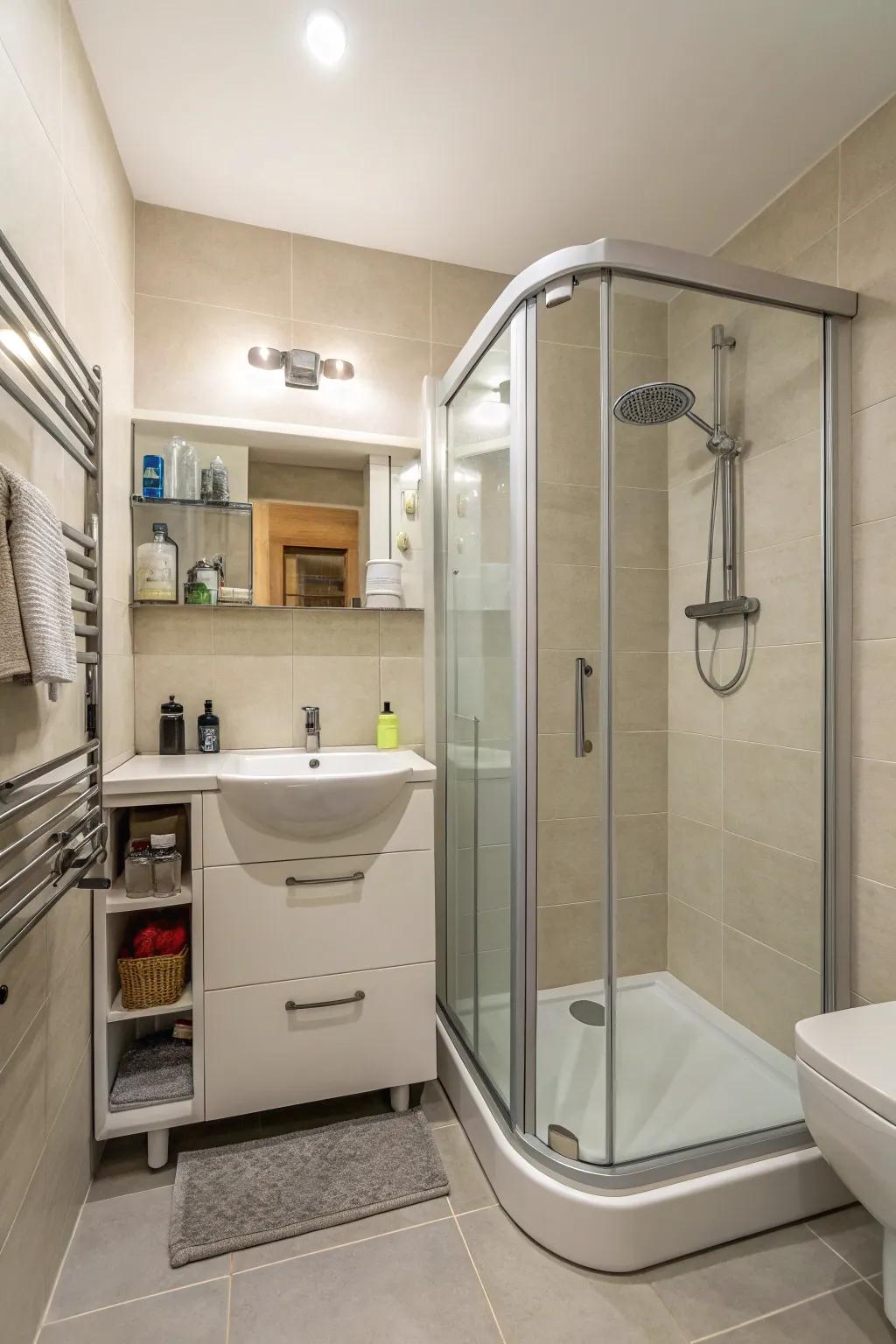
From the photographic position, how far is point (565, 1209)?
4.11 ft

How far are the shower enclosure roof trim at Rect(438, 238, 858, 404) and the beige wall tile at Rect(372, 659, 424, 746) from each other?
0.91 m

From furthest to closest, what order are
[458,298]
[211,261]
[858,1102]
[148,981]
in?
[458,298], [211,261], [148,981], [858,1102]

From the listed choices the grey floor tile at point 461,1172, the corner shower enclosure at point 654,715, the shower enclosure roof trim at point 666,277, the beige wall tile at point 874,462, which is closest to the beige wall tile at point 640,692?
the corner shower enclosure at point 654,715

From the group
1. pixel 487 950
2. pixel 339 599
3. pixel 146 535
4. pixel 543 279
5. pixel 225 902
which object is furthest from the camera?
pixel 339 599

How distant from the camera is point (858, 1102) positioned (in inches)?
40.7

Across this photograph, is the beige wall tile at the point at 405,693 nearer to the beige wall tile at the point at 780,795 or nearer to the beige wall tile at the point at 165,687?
the beige wall tile at the point at 165,687

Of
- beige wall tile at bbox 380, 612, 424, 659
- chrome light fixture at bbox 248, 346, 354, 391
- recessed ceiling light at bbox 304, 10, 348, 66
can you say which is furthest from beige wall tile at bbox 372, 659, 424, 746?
recessed ceiling light at bbox 304, 10, 348, 66

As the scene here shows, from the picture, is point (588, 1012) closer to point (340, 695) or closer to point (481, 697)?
point (481, 697)

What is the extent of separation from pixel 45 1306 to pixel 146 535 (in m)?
1.67

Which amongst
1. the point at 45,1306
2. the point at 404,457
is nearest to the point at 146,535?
the point at 404,457

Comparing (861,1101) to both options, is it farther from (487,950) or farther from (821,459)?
(821,459)

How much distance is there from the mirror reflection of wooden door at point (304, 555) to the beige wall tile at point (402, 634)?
0.45 feet

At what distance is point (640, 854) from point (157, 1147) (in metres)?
1.28

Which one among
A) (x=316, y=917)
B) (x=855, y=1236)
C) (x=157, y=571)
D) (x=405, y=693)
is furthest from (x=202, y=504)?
(x=855, y=1236)
